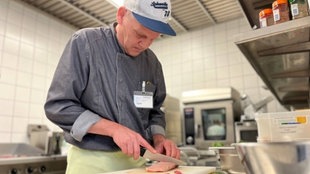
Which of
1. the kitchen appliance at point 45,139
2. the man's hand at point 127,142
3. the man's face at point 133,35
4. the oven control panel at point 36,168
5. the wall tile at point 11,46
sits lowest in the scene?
the oven control panel at point 36,168

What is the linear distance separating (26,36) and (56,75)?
2.59 meters

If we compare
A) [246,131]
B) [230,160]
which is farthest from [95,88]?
[246,131]

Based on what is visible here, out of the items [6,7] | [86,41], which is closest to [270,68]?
[86,41]

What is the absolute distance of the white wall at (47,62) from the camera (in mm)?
2873

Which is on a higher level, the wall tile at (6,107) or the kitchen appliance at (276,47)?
the kitchen appliance at (276,47)

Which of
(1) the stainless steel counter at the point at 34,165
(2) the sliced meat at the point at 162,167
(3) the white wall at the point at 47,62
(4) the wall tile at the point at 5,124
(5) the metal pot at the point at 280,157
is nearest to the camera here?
(5) the metal pot at the point at 280,157

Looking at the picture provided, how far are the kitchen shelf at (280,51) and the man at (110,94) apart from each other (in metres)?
0.43

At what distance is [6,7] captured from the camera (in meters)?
2.95

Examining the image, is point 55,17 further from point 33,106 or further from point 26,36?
→ point 33,106

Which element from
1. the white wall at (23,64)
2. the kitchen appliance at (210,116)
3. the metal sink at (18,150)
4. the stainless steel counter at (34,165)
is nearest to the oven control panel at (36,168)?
the stainless steel counter at (34,165)

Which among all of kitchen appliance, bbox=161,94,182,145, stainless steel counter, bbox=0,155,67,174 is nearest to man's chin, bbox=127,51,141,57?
stainless steel counter, bbox=0,155,67,174

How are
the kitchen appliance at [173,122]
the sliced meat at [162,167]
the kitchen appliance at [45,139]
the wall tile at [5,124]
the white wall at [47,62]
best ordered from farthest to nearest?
the kitchen appliance at [173,122]
the white wall at [47,62]
the wall tile at [5,124]
the kitchen appliance at [45,139]
the sliced meat at [162,167]

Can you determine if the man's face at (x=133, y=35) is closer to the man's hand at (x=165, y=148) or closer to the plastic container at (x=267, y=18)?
the man's hand at (x=165, y=148)

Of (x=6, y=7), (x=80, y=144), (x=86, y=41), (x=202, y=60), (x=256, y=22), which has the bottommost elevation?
(x=80, y=144)
